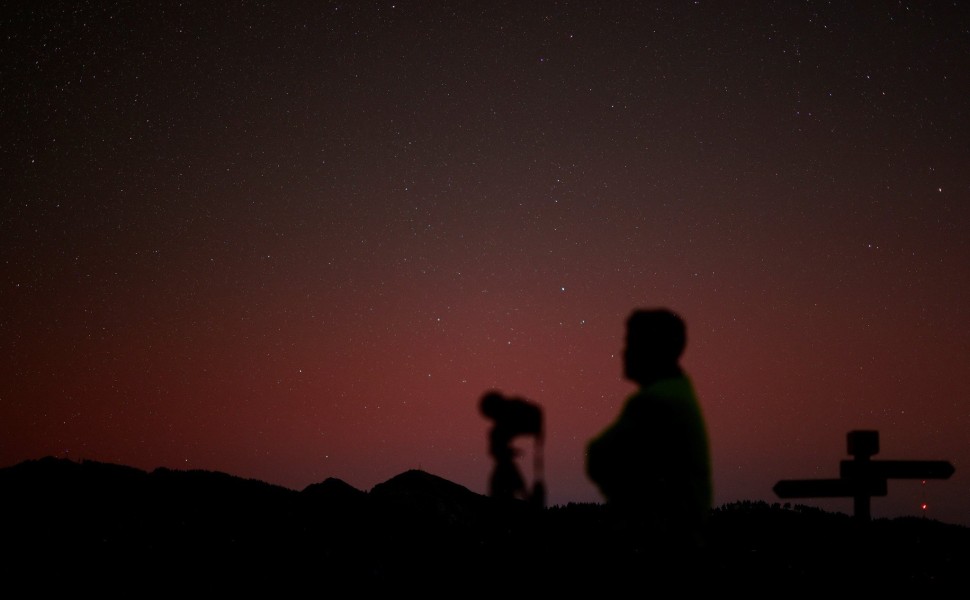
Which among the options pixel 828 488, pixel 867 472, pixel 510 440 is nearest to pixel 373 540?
pixel 828 488

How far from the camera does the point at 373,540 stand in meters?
12.3

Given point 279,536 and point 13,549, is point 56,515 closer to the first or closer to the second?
point 13,549

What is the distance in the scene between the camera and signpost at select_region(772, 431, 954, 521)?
12.4 metres

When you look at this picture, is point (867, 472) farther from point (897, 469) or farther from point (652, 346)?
point (652, 346)

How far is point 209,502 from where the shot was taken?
15.8 meters

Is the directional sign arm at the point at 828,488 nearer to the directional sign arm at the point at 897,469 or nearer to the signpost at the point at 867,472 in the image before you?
the signpost at the point at 867,472

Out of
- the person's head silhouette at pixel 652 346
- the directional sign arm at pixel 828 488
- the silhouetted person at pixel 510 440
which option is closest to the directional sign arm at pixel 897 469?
the directional sign arm at pixel 828 488

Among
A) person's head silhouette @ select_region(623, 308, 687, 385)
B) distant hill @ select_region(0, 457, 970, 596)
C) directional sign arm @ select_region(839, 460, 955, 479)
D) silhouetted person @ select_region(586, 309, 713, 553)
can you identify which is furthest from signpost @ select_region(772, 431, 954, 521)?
person's head silhouette @ select_region(623, 308, 687, 385)

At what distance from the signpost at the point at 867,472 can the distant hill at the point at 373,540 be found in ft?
2.16

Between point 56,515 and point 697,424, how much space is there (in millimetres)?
13994

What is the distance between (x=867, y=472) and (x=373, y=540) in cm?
838

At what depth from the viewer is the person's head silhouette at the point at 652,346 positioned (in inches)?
145

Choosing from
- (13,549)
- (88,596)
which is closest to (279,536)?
(88,596)

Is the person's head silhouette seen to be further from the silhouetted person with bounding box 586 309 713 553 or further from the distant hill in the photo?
the distant hill
